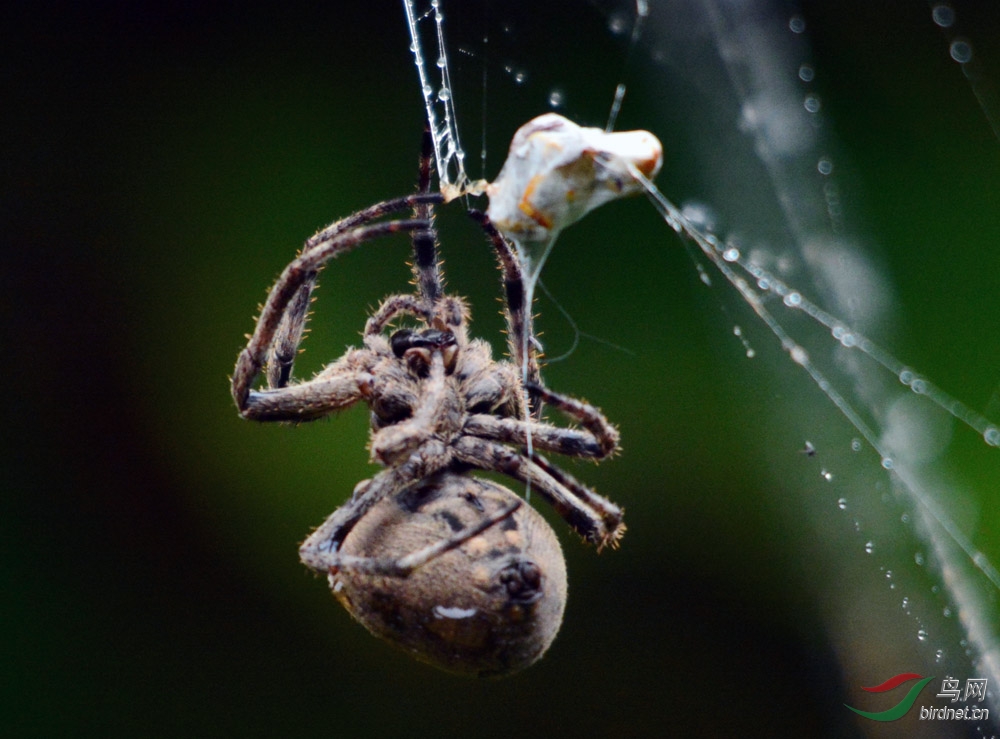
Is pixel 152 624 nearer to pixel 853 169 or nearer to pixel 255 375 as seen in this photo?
pixel 255 375

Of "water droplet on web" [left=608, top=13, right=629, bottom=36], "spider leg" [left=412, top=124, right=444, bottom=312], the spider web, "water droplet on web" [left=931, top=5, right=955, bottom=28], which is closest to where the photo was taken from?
"water droplet on web" [left=931, top=5, right=955, bottom=28]

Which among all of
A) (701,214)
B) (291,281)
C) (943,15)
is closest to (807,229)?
(701,214)

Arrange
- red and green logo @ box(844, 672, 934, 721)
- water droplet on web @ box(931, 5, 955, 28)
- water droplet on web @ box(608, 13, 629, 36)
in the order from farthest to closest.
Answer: red and green logo @ box(844, 672, 934, 721) → water droplet on web @ box(608, 13, 629, 36) → water droplet on web @ box(931, 5, 955, 28)

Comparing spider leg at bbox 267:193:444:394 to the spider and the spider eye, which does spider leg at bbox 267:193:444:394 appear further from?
the spider eye

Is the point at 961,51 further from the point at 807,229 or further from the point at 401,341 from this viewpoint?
the point at 401,341

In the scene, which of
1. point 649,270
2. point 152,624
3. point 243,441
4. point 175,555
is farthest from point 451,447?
point 152,624

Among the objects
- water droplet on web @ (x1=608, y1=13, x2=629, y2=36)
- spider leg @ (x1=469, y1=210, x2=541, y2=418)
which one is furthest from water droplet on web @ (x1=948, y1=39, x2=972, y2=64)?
spider leg @ (x1=469, y1=210, x2=541, y2=418)

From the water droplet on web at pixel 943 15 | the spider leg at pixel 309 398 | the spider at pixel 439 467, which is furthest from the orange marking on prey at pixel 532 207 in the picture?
the water droplet on web at pixel 943 15

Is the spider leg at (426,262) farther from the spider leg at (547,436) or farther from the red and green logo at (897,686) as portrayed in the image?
the red and green logo at (897,686)
